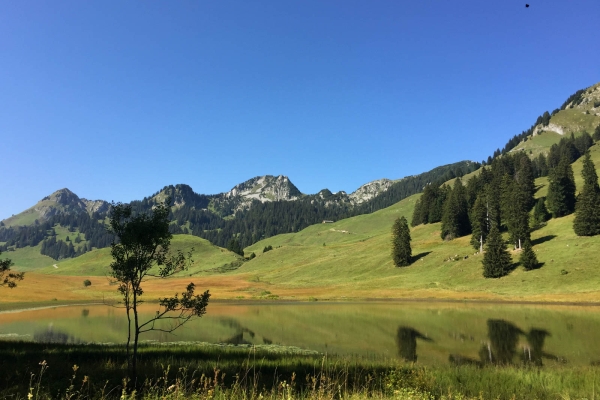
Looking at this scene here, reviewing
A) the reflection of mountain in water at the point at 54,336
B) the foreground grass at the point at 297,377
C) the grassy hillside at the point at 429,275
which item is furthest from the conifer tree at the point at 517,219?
the reflection of mountain in water at the point at 54,336

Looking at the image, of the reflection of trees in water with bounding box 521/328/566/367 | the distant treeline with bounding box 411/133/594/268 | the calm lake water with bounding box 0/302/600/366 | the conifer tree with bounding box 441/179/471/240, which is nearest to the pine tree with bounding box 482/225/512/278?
the distant treeline with bounding box 411/133/594/268

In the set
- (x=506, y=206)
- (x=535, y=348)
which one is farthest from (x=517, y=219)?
(x=535, y=348)

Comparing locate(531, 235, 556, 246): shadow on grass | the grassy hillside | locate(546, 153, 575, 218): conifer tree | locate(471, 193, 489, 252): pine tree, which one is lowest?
the grassy hillside

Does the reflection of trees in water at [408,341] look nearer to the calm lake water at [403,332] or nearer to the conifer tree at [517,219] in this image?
the calm lake water at [403,332]

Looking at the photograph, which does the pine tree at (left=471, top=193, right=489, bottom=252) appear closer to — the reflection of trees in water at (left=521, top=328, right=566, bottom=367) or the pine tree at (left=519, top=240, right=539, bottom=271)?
the pine tree at (left=519, top=240, right=539, bottom=271)

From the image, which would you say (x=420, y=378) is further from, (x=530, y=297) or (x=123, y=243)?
(x=530, y=297)

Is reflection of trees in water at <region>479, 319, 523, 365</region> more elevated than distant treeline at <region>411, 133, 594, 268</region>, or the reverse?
distant treeline at <region>411, 133, 594, 268</region>

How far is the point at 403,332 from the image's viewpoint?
122ft

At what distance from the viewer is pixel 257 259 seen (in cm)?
18638

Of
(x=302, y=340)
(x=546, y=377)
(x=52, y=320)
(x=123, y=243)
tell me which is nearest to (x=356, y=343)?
(x=302, y=340)

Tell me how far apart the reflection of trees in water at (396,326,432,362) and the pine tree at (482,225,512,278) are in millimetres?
58094

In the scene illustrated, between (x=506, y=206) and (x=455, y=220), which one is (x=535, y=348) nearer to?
(x=506, y=206)

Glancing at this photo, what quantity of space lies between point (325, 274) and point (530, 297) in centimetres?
7109

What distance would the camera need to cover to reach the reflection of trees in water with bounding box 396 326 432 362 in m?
26.5
